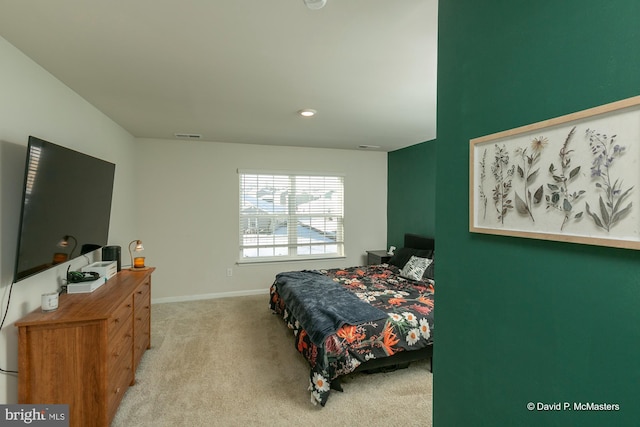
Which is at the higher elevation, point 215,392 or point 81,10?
point 81,10

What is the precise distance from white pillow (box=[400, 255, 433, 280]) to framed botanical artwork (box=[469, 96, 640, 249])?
3.03m

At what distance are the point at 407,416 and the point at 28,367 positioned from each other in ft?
8.10

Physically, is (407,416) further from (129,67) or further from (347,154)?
(347,154)

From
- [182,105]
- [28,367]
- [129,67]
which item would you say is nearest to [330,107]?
[182,105]

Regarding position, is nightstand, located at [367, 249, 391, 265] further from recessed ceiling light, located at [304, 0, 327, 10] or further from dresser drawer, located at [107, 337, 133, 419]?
recessed ceiling light, located at [304, 0, 327, 10]

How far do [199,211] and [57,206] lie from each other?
8.92 feet

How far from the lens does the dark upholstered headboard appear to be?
4.52 metres

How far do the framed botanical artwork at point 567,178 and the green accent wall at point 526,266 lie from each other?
0.04 m

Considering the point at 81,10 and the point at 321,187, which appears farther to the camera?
the point at 321,187

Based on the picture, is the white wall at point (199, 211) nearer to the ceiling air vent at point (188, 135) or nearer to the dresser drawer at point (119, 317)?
the ceiling air vent at point (188, 135)

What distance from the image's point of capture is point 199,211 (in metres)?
4.79

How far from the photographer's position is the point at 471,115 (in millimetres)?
1146

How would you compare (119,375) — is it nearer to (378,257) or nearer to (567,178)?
(567,178)

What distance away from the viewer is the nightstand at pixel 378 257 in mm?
5180
